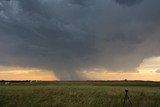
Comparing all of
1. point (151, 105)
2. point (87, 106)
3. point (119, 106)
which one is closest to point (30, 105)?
point (87, 106)

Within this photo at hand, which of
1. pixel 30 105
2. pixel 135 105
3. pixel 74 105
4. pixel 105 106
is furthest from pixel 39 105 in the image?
pixel 135 105

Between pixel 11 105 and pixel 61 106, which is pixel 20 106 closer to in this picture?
pixel 11 105

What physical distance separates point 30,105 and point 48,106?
2.59m

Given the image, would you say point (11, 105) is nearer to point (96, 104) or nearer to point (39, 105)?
point (39, 105)

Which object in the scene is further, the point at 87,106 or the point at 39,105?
the point at 39,105

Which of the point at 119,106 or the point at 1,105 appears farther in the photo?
the point at 1,105

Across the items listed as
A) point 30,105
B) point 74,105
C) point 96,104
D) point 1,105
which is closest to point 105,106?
point 96,104

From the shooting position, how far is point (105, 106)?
30406mm

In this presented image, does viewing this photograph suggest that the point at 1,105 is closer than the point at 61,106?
No

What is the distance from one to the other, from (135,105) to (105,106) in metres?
2.93

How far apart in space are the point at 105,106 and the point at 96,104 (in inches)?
47.1

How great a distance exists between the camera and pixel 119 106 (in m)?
30.6

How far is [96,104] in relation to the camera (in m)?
31.2

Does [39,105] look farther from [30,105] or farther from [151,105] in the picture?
[151,105]
